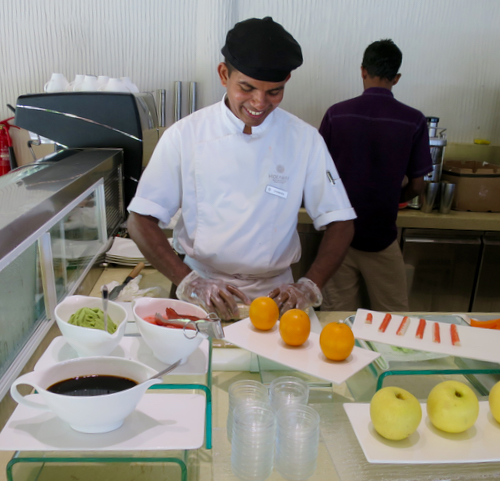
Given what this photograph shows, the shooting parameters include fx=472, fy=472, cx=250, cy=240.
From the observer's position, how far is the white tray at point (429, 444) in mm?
796

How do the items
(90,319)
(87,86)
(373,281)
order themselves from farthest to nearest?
(373,281)
(87,86)
(90,319)

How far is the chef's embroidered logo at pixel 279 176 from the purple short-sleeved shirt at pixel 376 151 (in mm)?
979

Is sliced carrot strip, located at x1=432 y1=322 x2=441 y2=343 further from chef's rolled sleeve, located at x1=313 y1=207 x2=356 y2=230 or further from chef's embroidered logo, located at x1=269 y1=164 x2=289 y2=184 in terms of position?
chef's embroidered logo, located at x1=269 y1=164 x2=289 y2=184

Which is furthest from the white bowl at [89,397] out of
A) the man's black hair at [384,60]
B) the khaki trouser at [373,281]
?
the man's black hair at [384,60]

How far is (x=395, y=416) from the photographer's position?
806 mm

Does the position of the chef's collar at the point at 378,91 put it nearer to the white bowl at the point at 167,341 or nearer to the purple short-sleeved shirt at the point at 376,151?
the purple short-sleeved shirt at the point at 376,151

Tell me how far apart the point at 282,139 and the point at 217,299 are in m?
0.71

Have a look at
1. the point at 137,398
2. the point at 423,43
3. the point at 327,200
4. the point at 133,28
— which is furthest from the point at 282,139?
the point at 423,43

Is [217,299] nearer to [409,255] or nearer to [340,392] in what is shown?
[340,392]

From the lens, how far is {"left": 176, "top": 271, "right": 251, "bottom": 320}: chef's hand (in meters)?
1.39

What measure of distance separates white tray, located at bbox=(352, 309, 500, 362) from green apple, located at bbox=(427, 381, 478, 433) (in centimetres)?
25

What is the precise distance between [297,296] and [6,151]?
256 cm

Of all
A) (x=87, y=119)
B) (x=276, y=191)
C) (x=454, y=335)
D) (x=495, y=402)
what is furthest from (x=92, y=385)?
(x=87, y=119)

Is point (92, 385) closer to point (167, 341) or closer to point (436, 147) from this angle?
point (167, 341)
